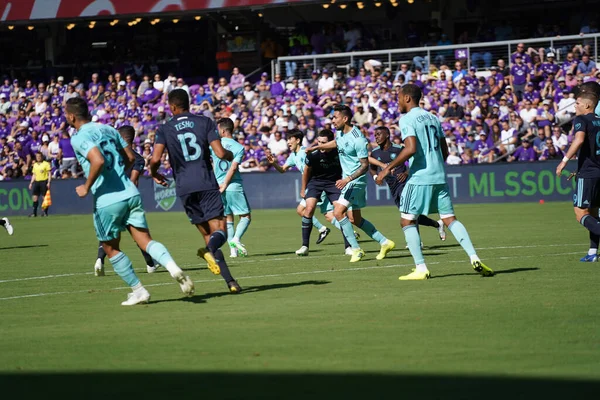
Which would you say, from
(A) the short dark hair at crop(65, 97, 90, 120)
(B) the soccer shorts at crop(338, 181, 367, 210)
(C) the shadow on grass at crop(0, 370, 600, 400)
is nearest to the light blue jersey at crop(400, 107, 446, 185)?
(B) the soccer shorts at crop(338, 181, 367, 210)

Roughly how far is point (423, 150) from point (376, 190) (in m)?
21.7

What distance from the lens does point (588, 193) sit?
44.3 ft

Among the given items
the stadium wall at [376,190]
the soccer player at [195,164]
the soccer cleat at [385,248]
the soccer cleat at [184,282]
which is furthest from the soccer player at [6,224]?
the stadium wall at [376,190]

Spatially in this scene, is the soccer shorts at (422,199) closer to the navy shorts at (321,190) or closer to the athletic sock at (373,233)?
the athletic sock at (373,233)

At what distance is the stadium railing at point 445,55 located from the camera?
3491 centimetres

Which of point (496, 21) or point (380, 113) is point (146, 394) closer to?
point (380, 113)

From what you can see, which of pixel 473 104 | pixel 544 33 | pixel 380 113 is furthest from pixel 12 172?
pixel 544 33

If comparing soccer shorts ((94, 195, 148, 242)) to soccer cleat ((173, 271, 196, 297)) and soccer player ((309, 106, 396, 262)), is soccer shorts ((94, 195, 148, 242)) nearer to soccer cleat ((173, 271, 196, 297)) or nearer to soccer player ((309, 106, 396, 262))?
soccer cleat ((173, 271, 196, 297))

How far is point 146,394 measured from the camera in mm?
6227

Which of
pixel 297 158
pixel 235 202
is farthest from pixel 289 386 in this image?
pixel 297 158

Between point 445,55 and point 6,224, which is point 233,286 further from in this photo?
point 445,55

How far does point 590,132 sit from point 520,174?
1846 cm

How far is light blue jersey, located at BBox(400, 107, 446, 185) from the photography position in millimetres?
12000

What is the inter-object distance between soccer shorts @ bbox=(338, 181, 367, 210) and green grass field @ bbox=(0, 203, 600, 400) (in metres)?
0.88
